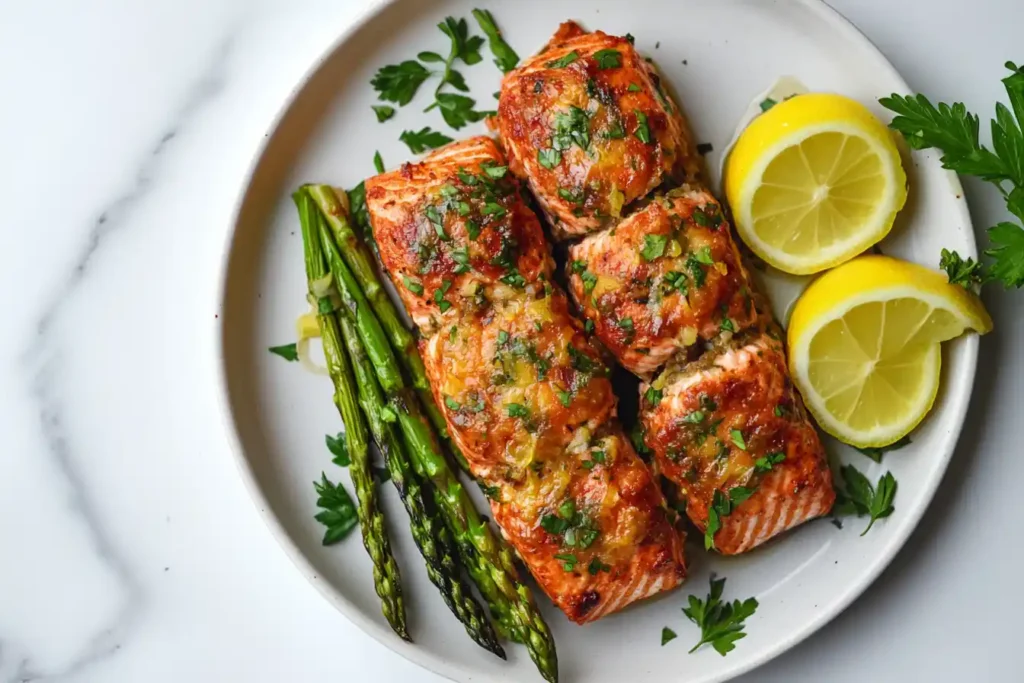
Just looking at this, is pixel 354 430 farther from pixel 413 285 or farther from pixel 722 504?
pixel 722 504

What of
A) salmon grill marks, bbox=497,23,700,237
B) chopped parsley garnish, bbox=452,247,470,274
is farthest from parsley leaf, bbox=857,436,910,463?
chopped parsley garnish, bbox=452,247,470,274

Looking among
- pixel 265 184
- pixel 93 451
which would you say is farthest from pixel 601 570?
pixel 93 451

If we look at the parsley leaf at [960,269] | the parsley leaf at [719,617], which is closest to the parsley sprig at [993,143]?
the parsley leaf at [960,269]

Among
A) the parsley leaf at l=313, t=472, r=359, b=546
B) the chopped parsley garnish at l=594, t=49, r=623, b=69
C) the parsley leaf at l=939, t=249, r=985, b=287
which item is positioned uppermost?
the chopped parsley garnish at l=594, t=49, r=623, b=69

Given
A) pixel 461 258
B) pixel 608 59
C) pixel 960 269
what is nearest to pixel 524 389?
pixel 461 258

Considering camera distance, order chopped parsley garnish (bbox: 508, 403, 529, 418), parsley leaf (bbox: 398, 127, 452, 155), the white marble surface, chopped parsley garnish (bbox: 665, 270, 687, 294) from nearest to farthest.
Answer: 1. chopped parsley garnish (bbox: 665, 270, 687, 294)
2. chopped parsley garnish (bbox: 508, 403, 529, 418)
3. parsley leaf (bbox: 398, 127, 452, 155)
4. the white marble surface

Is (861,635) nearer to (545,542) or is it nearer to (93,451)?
(545,542)

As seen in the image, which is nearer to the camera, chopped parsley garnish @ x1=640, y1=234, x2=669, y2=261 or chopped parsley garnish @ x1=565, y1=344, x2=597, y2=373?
chopped parsley garnish @ x1=640, y1=234, x2=669, y2=261

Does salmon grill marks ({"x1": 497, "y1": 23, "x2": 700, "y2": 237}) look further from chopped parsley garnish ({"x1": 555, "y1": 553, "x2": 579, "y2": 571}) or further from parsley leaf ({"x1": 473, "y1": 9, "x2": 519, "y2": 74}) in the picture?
chopped parsley garnish ({"x1": 555, "y1": 553, "x2": 579, "y2": 571})
